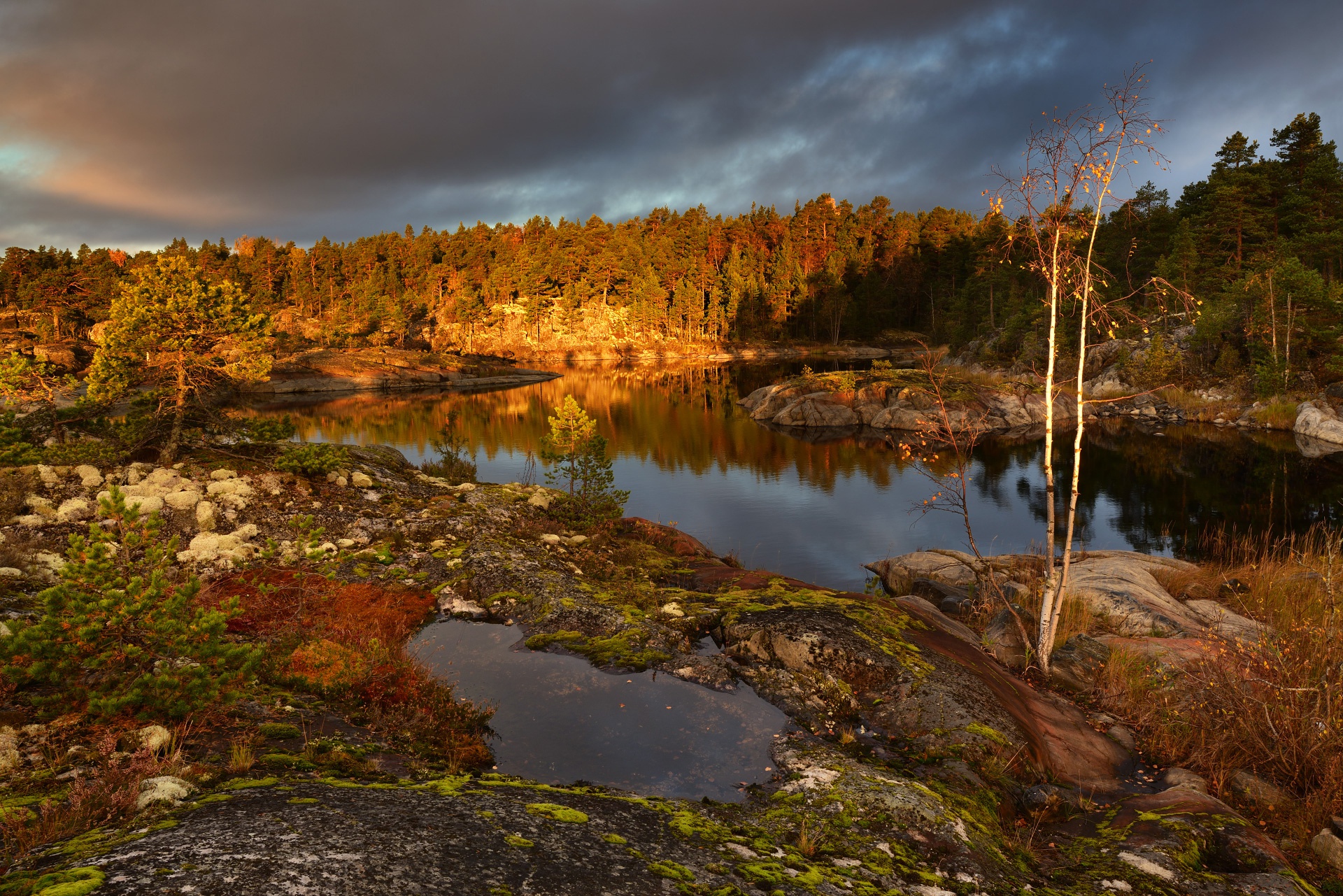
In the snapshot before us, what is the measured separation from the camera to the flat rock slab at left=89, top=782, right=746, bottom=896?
3766mm

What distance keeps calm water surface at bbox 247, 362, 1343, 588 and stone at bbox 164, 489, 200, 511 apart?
1522 cm

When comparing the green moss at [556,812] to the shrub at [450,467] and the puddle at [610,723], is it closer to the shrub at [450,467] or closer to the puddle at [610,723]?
the puddle at [610,723]

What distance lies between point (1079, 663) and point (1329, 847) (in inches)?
186

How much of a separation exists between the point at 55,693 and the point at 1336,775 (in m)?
12.9

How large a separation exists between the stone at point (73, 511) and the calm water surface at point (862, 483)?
17.0 metres

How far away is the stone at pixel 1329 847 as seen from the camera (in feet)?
20.5

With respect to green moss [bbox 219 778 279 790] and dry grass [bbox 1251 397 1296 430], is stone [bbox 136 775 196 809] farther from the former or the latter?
dry grass [bbox 1251 397 1296 430]

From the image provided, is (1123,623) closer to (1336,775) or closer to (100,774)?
(1336,775)

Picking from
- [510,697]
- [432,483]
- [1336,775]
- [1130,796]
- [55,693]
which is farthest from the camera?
[432,483]

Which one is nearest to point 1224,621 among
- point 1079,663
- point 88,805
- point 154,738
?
point 1079,663

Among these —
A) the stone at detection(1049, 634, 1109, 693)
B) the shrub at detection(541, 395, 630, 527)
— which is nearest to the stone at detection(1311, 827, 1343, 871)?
the stone at detection(1049, 634, 1109, 693)

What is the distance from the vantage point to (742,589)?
534 inches

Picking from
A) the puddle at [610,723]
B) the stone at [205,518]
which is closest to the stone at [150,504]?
the stone at [205,518]

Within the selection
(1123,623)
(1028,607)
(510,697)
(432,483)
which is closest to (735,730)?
(510,697)
